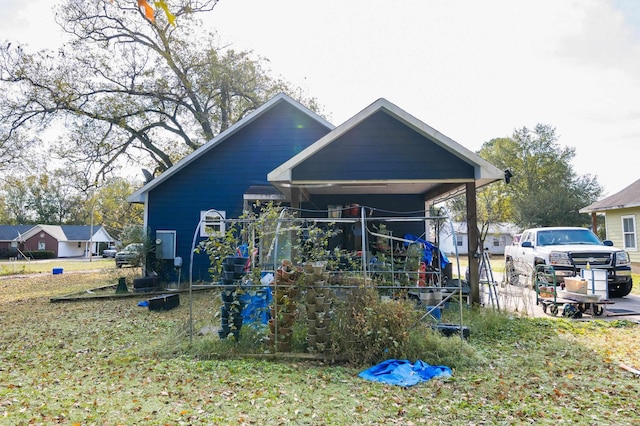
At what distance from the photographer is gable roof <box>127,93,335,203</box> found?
1334 cm

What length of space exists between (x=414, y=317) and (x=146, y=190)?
10.8 metres

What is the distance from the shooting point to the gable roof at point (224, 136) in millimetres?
13336

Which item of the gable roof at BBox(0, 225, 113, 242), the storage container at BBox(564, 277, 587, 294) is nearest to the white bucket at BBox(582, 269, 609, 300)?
the storage container at BBox(564, 277, 587, 294)

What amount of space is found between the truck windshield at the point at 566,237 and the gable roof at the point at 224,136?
311 inches

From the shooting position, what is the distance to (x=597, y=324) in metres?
7.91

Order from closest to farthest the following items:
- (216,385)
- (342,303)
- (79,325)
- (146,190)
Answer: (216,385), (342,303), (79,325), (146,190)

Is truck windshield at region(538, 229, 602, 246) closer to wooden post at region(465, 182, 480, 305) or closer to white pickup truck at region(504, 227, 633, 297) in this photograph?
white pickup truck at region(504, 227, 633, 297)

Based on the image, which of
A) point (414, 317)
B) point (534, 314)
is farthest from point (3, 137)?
point (534, 314)

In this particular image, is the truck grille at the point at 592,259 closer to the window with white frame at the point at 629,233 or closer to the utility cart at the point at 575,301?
the utility cart at the point at 575,301

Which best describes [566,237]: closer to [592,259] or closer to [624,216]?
[592,259]

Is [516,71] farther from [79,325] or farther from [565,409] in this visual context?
[79,325]

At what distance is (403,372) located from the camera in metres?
5.05

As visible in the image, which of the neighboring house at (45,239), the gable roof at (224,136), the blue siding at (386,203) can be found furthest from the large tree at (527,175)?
the neighboring house at (45,239)

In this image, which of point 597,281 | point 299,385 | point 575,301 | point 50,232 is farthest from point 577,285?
point 50,232
